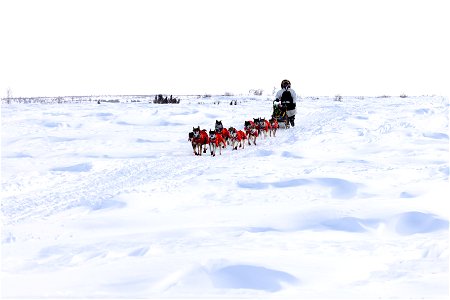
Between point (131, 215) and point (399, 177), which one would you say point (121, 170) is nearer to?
point (131, 215)

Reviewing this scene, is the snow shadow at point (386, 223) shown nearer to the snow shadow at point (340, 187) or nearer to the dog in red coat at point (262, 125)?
the snow shadow at point (340, 187)

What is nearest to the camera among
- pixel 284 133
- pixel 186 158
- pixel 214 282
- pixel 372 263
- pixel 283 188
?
pixel 214 282

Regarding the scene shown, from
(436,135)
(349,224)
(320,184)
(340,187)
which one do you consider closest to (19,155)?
(320,184)

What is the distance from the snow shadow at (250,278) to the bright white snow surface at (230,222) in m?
0.01

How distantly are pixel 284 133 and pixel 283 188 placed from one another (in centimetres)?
825

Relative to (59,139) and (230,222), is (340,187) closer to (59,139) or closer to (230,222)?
(230,222)

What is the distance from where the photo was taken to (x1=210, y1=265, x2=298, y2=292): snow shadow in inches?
135

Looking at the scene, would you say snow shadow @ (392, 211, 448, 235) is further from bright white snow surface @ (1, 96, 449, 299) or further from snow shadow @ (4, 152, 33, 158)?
snow shadow @ (4, 152, 33, 158)

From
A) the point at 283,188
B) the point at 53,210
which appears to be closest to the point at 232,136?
the point at 283,188

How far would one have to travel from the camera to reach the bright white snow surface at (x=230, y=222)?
349 cm

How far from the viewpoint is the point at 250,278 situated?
3543 millimetres

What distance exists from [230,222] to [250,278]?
4.95ft

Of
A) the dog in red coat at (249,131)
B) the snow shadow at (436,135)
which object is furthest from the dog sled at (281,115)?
the snow shadow at (436,135)

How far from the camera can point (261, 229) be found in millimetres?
4824
